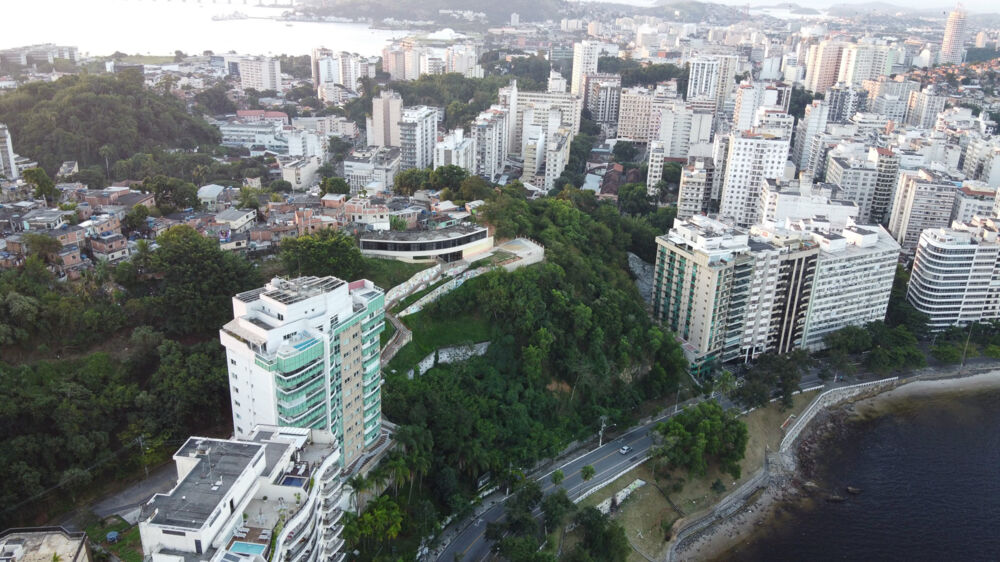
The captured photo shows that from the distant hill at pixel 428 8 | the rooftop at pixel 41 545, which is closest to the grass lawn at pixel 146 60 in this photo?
the distant hill at pixel 428 8

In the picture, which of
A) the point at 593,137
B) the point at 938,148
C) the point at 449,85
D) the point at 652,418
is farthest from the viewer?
the point at 449,85

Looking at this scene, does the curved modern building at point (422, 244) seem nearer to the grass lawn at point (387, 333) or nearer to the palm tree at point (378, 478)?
the grass lawn at point (387, 333)

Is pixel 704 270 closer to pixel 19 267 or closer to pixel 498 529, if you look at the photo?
pixel 498 529

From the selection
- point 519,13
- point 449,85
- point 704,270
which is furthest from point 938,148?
point 519,13

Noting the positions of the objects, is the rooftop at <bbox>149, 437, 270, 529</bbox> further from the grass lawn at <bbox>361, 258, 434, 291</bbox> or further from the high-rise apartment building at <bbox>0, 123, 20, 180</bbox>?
the high-rise apartment building at <bbox>0, 123, 20, 180</bbox>

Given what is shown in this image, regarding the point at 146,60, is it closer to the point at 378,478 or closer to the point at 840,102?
the point at 840,102

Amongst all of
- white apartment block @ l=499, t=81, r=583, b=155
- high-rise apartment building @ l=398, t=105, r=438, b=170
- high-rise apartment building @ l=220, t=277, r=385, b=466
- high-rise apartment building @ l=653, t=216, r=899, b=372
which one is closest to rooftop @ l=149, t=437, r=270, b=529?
high-rise apartment building @ l=220, t=277, r=385, b=466
